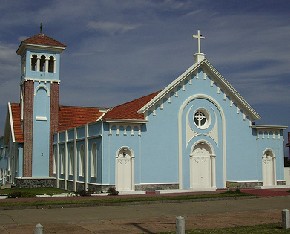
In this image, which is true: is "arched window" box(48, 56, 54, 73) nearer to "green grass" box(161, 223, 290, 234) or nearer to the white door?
the white door

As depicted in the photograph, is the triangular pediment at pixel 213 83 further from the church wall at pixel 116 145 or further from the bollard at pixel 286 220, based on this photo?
the bollard at pixel 286 220

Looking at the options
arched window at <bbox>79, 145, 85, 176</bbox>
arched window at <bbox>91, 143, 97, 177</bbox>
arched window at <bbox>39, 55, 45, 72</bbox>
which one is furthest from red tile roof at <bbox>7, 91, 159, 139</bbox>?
arched window at <bbox>91, 143, 97, 177</bbox>

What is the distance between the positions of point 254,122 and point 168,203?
1395 cm

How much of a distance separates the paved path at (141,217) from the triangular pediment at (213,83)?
9.79 m

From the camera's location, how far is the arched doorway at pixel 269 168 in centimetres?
3431

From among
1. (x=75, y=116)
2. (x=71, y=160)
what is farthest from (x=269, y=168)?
(x=75, y=116)

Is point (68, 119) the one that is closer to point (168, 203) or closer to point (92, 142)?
point (92, 142)

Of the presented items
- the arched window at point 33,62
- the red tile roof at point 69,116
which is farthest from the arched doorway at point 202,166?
the arched window at point 33,62

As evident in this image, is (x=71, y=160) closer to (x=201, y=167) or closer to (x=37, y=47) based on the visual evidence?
(x=201, y=167)

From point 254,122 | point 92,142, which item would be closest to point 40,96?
point 92,142

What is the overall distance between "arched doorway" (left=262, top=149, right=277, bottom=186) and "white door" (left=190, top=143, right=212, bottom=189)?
4652 mm

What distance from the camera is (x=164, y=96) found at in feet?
103

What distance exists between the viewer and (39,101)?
131ft

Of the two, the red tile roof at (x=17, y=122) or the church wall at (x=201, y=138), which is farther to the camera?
the red tile roof at (x=17, y=122)
